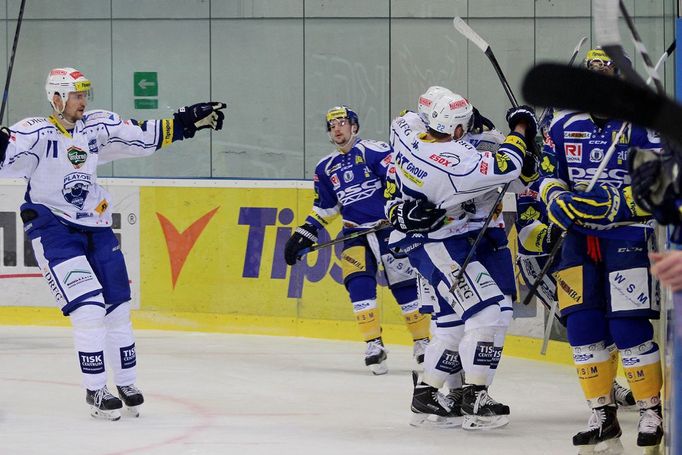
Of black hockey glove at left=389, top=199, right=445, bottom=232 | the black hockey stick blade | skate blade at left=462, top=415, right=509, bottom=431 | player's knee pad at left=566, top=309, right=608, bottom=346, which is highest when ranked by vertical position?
the black hockey stick blade

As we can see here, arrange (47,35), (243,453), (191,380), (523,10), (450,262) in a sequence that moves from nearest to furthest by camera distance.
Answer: (243,453) → (450,262) → (191,380) → (523,10) → (47,35)

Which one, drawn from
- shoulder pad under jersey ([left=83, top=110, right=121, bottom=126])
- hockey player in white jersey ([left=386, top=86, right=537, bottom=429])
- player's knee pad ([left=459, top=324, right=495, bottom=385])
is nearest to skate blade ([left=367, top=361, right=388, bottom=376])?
hockey player in white jersey ([left=386, top=86, right=537, bottom=429])

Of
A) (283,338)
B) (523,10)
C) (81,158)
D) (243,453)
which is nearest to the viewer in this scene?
(243,453)

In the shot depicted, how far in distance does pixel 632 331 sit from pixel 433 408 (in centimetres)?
112

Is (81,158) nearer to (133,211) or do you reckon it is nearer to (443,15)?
(133,211)

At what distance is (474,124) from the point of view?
546cm

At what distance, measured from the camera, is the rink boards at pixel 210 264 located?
829cm

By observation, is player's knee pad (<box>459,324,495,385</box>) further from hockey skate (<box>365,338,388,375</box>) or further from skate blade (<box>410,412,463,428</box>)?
hockey skate (<box>365,338,388,375</box>)

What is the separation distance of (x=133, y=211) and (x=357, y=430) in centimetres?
363

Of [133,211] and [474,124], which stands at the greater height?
[474,124]

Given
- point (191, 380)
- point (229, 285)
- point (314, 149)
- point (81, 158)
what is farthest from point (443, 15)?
point (81, 158)

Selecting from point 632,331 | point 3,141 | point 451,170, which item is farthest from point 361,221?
point 632,331

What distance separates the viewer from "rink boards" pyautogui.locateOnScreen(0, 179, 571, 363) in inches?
326

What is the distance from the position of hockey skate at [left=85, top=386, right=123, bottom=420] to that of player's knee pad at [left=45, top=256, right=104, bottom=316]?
352 millimetres
